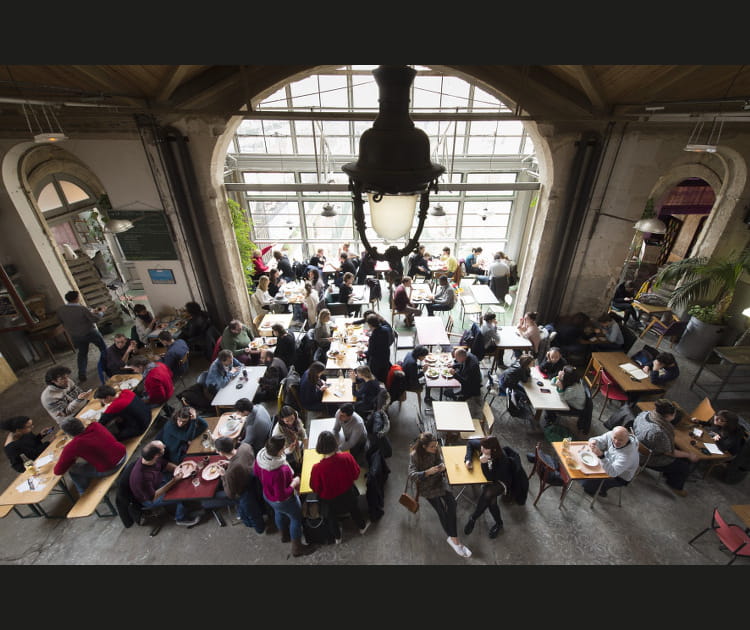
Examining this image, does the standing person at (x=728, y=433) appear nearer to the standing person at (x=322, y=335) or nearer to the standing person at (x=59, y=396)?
the standing person at (x=322, y=335)

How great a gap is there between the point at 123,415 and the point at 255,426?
190cm

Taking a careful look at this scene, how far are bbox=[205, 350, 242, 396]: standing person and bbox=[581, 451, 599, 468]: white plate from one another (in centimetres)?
508

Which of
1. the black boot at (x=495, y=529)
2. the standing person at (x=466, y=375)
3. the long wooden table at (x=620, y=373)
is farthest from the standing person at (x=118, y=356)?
the long wooden table at (x=620, y=373)

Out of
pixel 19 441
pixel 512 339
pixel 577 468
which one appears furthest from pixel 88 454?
pixel 512 339

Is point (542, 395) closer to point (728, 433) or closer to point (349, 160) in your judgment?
point (728, 433)

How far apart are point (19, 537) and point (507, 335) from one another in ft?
25.6

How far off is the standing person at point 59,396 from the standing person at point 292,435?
3031 mm

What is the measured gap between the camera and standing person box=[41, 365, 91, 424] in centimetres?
511

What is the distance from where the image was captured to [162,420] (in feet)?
20.3

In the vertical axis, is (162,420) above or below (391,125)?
below


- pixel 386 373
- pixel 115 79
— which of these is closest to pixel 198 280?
pixel 115 79

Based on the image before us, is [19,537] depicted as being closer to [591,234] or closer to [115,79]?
[115,79]

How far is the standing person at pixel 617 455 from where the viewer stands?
4281mm

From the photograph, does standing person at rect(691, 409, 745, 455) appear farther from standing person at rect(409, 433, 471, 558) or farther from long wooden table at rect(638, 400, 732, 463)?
standing person at rect(409, 433, 471, 558)
